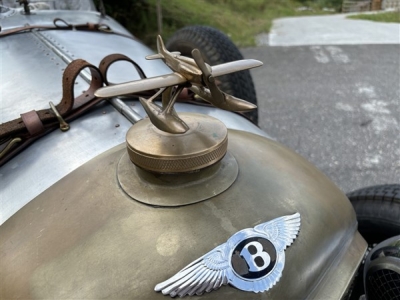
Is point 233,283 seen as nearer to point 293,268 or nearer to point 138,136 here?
point 293,268

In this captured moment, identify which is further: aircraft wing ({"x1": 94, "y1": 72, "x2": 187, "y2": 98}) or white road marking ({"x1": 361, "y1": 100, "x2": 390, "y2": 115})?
white road marking ({"x1": 361, "y1": 100, "x2": 390, "y2": 115})

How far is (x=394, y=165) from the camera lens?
289 cm

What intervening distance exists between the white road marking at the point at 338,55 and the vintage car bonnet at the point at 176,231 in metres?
4.90

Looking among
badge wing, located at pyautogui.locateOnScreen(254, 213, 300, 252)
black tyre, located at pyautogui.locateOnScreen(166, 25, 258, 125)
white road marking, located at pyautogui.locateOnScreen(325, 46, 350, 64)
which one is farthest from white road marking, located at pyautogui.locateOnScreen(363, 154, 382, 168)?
white road marking, located at pyautogui.locateOnScreen(325, 46, 350, 64)

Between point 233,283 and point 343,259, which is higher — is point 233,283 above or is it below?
above

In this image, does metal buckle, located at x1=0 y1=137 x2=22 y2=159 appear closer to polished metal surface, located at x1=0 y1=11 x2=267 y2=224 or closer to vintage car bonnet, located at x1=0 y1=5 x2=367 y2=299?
polished metal surface, located at x1=0 y1=11 x2=267 y2=224

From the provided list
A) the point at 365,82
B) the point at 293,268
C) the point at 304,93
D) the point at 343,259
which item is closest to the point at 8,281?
the point at 293,268

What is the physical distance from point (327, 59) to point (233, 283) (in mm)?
5258

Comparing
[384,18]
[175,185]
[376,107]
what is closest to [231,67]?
[175,185]

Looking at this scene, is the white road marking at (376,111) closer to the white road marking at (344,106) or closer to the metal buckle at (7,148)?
the white road marking at (344,106)

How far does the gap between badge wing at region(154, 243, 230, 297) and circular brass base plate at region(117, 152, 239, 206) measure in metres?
0.12

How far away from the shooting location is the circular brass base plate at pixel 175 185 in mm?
826

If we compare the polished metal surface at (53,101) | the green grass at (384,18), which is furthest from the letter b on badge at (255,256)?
the green grass at (384,18)

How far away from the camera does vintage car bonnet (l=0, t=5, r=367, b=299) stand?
0.76m
